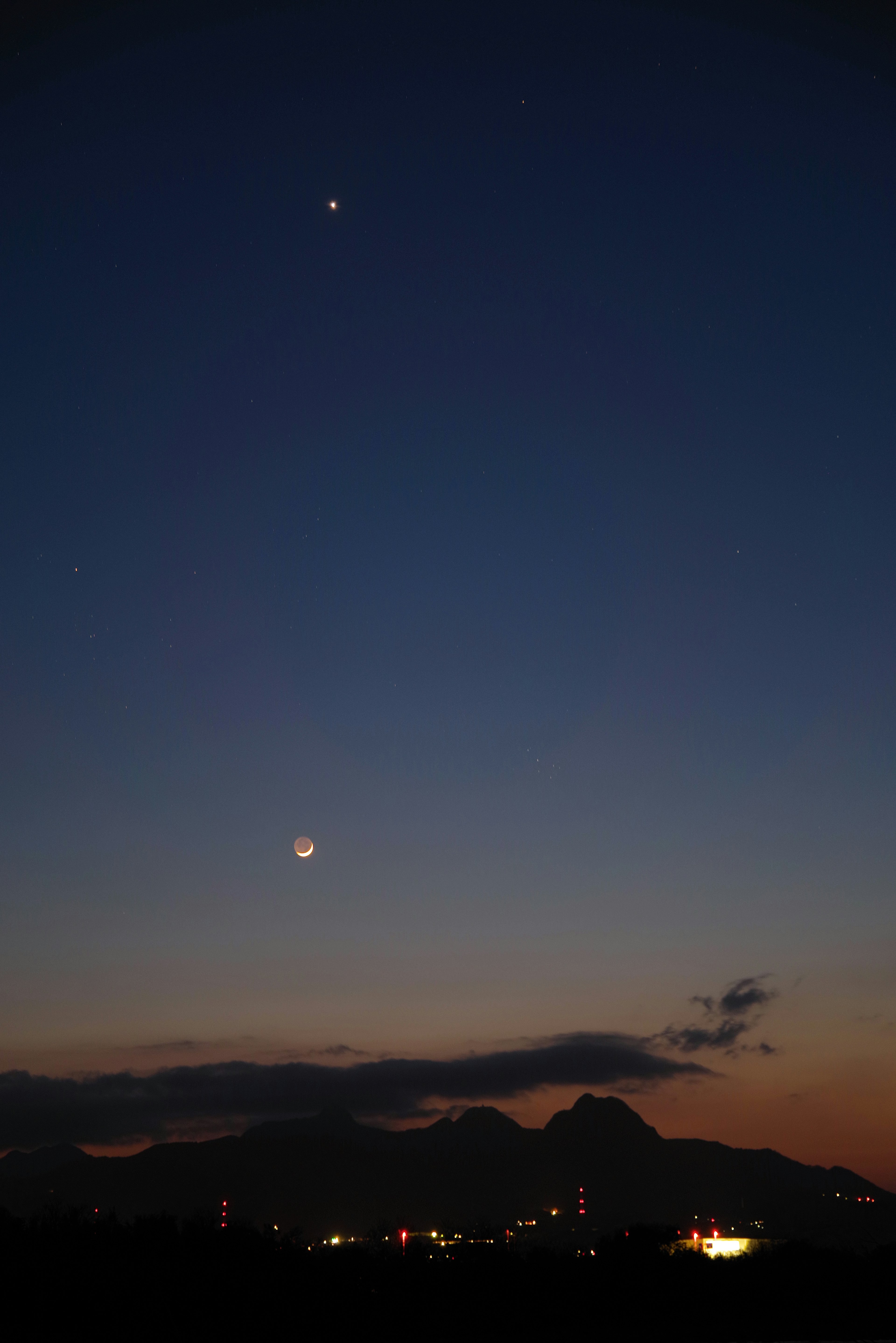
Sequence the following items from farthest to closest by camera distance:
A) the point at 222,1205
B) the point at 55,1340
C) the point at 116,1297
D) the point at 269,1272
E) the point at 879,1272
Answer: the point at 222,1205 → the point at 879,1272 → the point at 269,1272 → the point at 116,1297 → the point at 55,1340

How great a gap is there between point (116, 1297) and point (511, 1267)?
933 inches

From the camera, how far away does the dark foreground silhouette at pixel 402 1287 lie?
43.0m

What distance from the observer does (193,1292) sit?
148ft

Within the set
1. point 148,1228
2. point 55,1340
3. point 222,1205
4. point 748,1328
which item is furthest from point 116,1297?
point 222,1205

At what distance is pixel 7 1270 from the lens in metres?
41.9

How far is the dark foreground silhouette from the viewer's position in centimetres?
4300

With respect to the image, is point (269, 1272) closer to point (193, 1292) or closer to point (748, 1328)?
point (193, 1292)

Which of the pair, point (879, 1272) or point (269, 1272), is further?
point (879, 1272)

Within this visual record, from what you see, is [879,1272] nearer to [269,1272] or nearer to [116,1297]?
[269,1272]

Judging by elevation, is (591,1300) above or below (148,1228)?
below

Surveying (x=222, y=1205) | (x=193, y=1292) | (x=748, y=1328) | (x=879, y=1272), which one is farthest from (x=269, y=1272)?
(x=222, y=1205)

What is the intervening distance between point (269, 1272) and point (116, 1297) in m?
8.73

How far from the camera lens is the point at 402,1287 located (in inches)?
2080

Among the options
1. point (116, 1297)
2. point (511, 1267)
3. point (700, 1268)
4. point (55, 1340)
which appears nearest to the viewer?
point (55, 1340)
